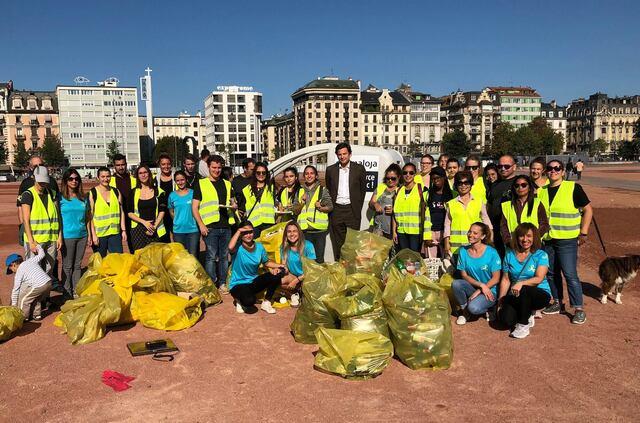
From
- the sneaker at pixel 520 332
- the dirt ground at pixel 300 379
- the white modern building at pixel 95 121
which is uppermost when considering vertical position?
the white modern building at pixel 95 121

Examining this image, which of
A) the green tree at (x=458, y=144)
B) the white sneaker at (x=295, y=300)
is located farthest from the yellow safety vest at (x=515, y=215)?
the green tree at (x=458, y=144)

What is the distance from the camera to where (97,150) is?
3558 inches

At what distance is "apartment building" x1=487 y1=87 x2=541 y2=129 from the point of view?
113 m

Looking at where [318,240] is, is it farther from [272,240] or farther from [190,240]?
[190,240]

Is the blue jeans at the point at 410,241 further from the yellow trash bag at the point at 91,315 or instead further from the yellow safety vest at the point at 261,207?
the yellow trash bag at the point at 91,315

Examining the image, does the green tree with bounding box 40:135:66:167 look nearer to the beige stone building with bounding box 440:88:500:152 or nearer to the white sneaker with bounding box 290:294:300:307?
the beige stone building with bounding box 440:88:500:152

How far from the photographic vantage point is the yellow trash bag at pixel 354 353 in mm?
4105

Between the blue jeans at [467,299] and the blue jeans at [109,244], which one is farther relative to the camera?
the blue jeans at [109,244]

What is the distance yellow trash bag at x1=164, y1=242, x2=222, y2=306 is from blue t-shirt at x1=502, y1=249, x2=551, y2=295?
343cm

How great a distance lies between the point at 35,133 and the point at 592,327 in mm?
100369

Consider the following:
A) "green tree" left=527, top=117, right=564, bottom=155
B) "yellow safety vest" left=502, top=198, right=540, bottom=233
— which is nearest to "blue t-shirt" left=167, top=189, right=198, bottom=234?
"yellow safety vest" left=502, top=198, right=540, bottom=233

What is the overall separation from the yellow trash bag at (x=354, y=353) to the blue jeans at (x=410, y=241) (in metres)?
2.40

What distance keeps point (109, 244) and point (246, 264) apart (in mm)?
1855

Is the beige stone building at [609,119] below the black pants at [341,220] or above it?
above
